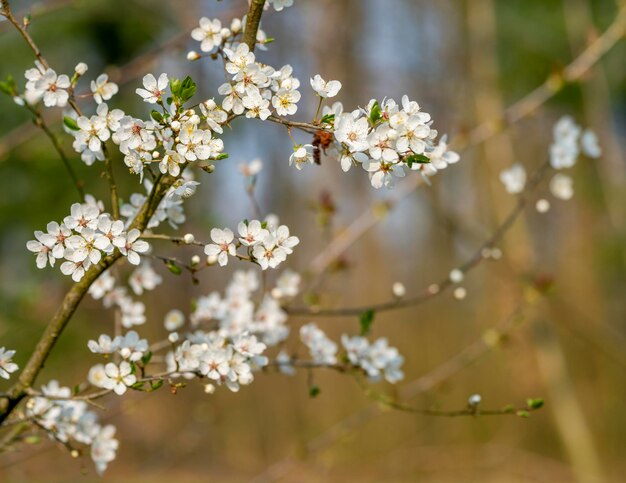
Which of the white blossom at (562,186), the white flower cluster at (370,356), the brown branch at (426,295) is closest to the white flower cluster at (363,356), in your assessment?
the white flower cluster at (370,356)

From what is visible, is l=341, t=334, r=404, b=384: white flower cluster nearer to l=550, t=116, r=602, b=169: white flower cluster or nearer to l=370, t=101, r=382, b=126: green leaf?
l=370, t=101, r=382, b=126: green leaf

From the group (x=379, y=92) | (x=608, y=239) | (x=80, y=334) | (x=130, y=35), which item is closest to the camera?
(x=80, y=334)

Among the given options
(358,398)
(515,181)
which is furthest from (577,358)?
(515,181)

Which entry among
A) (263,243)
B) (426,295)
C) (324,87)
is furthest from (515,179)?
(263,243)

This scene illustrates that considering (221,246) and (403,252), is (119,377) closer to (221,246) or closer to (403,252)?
(221,246)

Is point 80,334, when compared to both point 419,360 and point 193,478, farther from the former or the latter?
point 419,360
